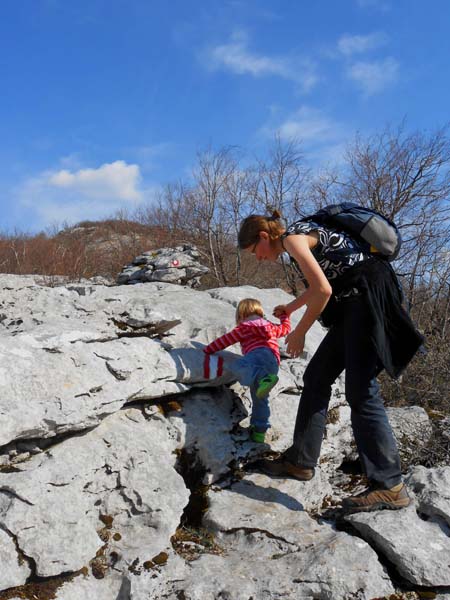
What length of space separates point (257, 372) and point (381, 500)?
3.76ft

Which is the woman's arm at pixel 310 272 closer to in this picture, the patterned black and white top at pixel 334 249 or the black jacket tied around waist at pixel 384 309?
the patterned black and white top at pixel 334 249

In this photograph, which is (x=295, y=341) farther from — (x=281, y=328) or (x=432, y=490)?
(x=432, y=490)

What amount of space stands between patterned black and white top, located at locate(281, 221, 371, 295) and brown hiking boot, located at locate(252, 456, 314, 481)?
138 cm

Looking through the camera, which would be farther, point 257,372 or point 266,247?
point 257,372

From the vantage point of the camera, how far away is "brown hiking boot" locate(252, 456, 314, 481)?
3533mm

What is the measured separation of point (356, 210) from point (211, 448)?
189 centimetres

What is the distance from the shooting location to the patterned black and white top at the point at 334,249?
10.1ft

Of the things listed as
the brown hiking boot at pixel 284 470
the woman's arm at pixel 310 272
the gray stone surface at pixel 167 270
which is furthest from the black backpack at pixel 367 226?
the gray stone surface at pixel 167 270

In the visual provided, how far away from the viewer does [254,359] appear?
3.68m

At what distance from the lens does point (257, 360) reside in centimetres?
367

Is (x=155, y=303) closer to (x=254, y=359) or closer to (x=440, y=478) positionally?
(x=254, y=359)

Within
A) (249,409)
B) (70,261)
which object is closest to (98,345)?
(249,409)

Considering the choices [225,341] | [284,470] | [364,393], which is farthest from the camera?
[225,341]

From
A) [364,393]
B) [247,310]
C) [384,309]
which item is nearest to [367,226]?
[384,309]
